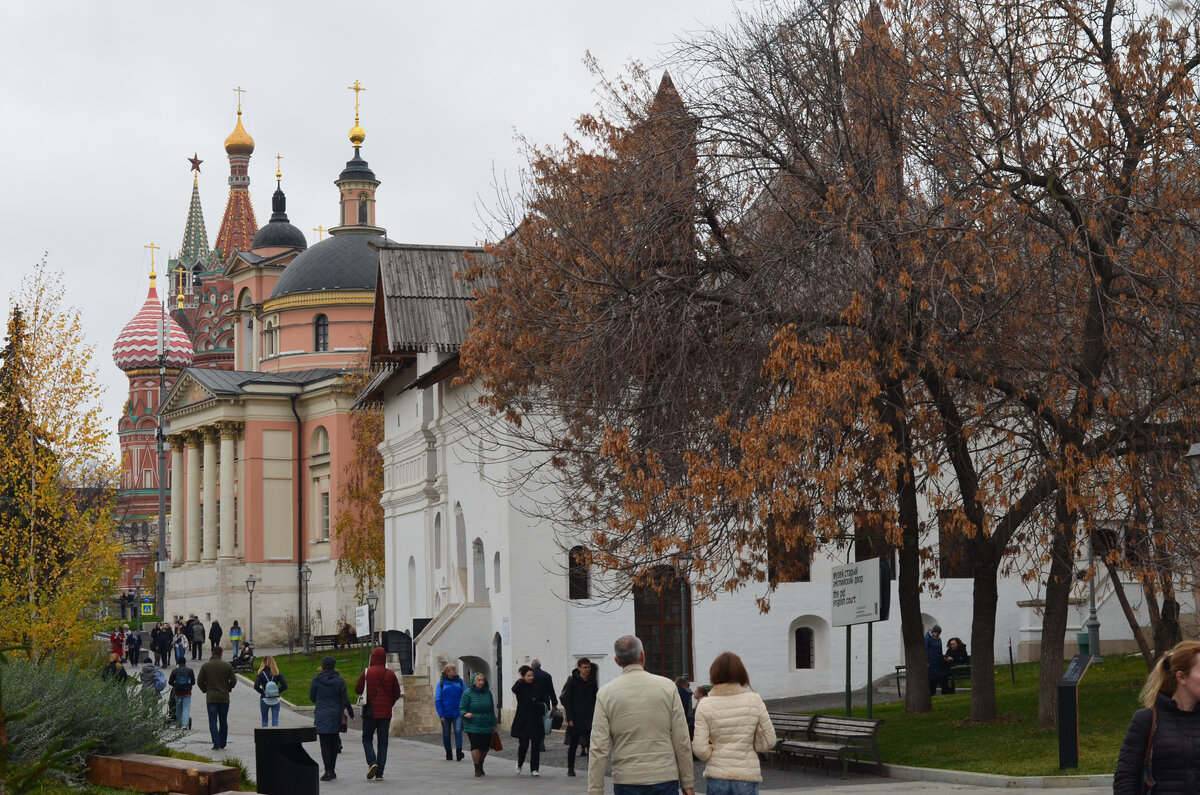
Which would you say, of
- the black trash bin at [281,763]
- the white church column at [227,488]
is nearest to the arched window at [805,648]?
the black trash bin at [281,763]

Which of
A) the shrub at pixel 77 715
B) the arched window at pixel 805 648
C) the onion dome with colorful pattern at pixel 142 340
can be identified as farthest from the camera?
the onion dome with colorful pattern at pixel 142 340

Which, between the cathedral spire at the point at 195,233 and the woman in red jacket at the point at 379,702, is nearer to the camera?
the woman in red jacket at the point at 379,702

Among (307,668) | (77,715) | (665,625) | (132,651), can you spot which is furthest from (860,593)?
(132,651)

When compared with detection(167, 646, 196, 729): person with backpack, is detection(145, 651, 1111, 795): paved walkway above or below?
below

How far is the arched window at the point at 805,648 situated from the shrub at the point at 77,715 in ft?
71.5

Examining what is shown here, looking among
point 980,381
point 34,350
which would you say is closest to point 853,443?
point 980,381

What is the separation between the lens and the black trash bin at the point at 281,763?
13672 mm

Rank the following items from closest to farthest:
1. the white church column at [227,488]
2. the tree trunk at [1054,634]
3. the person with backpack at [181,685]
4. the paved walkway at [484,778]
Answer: the paved walkway at [484,778] < the tree trunk at [1054,634] < the person with backpack at [181,685] < the white church column at [227,488]

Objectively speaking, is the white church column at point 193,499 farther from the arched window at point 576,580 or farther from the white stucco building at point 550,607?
the arched window at point 576,580

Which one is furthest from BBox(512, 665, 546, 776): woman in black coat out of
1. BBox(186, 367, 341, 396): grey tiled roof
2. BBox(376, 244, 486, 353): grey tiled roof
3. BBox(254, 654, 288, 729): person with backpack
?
BBox(186, 367, 341, 396): grey tiled roof

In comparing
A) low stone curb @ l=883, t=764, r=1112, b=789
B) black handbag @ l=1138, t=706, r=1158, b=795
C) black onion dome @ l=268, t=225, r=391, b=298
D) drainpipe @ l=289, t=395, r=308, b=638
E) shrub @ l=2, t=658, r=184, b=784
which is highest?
black onion dome @ l=268, t=225, r=391, b=298

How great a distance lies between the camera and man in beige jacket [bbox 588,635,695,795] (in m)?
9.74

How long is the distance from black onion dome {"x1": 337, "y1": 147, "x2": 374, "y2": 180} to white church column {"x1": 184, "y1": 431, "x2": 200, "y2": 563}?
48.4 ft

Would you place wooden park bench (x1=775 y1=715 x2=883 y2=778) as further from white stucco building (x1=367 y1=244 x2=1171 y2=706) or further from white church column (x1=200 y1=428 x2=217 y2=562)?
white church column (x1=200 y1=428 x2=217 y2=562)
